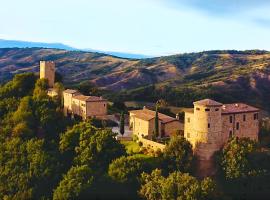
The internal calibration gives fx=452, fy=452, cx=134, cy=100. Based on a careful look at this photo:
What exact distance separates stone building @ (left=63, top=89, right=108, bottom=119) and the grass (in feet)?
26.4

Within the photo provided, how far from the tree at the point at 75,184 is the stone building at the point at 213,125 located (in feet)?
38.2

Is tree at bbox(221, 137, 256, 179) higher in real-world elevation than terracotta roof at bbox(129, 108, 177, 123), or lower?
lower

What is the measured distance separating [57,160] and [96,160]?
4982 mm

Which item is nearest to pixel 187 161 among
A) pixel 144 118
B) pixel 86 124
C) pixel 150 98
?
pixel 144 118

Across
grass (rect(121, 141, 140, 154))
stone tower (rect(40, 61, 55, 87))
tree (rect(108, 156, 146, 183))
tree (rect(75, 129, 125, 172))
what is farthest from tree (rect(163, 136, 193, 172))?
stone tower (rect(40, 61, 55, 87))

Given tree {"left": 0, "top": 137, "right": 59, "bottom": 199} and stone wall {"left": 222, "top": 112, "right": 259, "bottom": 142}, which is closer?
stone wall {"left": 222, "top": 112, "right": 259, "bottom": 142}

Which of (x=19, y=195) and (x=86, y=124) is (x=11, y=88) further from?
(x=19, y=195)

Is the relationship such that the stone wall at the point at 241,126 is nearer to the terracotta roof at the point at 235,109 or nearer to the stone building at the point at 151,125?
the terracotta roof at the point at 235,109

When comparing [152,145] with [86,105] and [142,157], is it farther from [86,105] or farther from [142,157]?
[86,105]

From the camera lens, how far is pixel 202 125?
153 ft

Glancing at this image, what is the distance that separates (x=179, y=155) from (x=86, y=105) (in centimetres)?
1842

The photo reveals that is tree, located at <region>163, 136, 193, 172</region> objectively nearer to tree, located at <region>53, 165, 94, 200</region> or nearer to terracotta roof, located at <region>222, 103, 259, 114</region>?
terracotta roof, located at <region>222, 103, 259, 114</region>

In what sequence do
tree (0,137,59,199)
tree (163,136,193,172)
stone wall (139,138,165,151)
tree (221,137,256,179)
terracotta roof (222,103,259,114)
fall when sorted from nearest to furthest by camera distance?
tree (221,137,256,179) < tree (163,136,193,172) < terracotta roof (222,103,259,114) < tree (0,137,59,199) < stone wall (139,138,165,151)

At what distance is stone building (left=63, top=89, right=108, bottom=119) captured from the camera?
201ft
